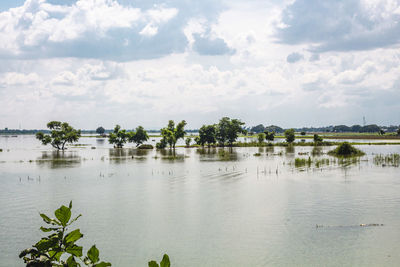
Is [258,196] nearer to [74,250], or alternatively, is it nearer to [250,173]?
[250,173]

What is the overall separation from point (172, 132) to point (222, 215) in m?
85.9

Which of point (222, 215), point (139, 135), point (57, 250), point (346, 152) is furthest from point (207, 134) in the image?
point (57, 250)

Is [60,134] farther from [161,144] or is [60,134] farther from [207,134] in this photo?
[207,134]

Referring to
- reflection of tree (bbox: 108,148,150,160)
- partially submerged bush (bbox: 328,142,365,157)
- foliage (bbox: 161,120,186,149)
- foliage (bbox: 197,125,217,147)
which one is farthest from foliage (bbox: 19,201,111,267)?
foliage (bbox: 197,125,217,147)

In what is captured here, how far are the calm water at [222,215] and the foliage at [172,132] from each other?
195 ft

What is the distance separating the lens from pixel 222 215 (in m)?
29.0

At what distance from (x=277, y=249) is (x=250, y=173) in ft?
109

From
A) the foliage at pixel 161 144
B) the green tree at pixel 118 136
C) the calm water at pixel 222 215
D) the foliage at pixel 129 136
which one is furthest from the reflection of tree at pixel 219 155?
the green tree at pixel 118 136

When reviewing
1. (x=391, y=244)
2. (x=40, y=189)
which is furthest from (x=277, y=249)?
(x=40, y=189)

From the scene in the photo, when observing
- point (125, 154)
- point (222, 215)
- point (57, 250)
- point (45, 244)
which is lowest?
point (222, 215)

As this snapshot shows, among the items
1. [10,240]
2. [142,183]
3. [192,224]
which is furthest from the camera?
[142,183]

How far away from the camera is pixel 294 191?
38594 mm

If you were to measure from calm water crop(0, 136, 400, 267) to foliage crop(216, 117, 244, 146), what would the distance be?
229 feet

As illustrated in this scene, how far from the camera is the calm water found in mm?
20297
